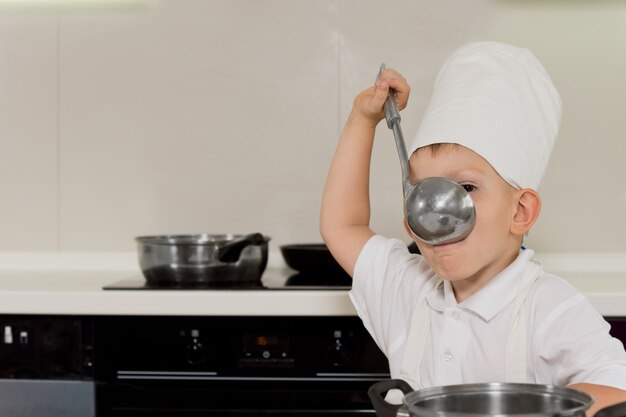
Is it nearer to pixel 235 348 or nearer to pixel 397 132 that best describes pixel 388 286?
pixel 397 132

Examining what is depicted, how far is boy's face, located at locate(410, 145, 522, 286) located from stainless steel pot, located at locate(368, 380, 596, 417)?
0.67 ft

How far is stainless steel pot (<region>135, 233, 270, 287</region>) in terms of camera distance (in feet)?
5.97

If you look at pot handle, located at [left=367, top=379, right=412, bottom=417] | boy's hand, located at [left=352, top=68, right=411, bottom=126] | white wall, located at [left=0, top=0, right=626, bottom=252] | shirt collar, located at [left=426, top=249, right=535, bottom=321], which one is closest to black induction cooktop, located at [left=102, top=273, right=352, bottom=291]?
white wall, located at [left=0, top=0, right=626, bottom=252]

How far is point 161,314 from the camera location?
1.74 m

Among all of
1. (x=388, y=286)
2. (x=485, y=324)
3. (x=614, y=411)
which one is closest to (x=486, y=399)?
(x=614, y=411)

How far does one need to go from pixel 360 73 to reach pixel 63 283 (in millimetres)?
788

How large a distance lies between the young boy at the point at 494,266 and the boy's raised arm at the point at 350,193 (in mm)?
107

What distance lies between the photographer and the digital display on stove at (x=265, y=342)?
1.75m

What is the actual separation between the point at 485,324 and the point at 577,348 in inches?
5.3

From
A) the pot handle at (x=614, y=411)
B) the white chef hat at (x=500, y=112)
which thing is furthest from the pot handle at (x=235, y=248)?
the pot handle at (x=614, y=411)

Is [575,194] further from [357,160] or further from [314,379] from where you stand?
[357,160]

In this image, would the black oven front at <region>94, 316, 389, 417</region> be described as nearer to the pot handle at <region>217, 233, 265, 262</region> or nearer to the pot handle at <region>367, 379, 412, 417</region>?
the pot handle at <region>217, 233, 265, 262</region>

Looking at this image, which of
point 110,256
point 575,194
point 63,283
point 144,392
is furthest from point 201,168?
point 575,194

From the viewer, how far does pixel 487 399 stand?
0.93 metres
